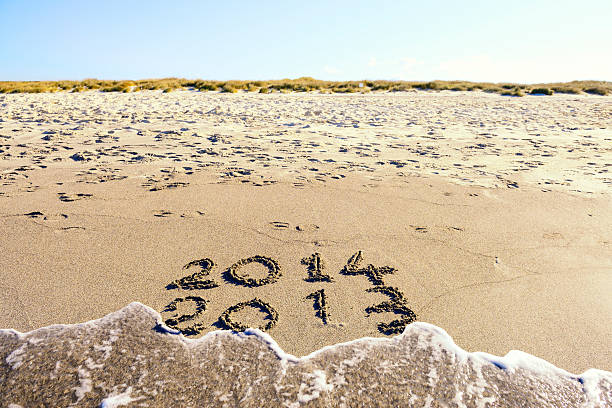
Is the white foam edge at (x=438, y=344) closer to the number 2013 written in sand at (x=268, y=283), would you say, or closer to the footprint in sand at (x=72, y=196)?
the number 2013 written in sand at (x=268, y=283)

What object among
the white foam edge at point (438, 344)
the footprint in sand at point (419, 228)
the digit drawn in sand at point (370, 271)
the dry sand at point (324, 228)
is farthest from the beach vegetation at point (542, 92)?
the white foam edge at point (438, 344)

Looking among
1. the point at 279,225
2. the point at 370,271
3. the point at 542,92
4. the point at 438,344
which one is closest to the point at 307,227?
the point at 279,225

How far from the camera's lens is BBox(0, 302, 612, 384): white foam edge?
1.64m

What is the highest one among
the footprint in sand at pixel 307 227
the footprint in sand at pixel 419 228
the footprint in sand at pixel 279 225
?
the footprint in sand at pixel 279 225

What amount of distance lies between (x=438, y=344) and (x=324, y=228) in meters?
1.37

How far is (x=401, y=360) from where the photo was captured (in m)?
1.67

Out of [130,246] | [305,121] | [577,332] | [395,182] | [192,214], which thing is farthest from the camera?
[305,121]

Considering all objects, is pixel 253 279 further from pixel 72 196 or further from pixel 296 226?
pixel 72 196

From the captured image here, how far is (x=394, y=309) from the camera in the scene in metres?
2.04

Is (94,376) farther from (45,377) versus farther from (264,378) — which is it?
(264,378)

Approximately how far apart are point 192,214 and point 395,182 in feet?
7.03

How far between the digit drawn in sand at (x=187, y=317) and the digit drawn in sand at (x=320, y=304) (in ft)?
1.91

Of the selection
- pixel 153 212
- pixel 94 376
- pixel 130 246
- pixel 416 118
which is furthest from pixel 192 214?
pixel 416 118

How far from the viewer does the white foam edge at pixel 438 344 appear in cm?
164
